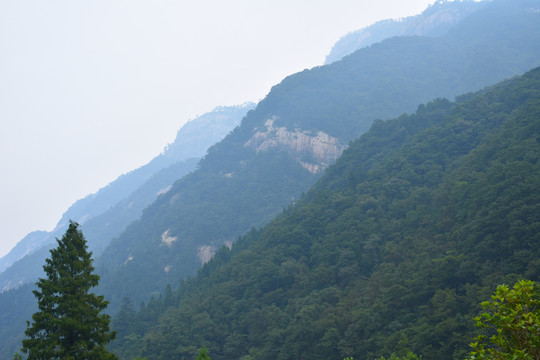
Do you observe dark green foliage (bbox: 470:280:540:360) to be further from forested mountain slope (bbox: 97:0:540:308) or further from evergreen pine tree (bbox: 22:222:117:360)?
forested mountain slope (bbox: 97:0:540:308)

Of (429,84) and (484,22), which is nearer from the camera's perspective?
(429,84)

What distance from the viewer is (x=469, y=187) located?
4691 centimetres

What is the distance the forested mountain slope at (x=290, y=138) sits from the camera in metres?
104

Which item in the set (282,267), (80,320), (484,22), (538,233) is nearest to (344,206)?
(282,267)

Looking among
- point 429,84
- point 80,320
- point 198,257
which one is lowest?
point 198,257

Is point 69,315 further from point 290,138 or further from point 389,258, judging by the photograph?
point 290,138

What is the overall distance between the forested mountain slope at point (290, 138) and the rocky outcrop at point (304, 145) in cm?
30

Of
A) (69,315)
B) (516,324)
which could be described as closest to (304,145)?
(69,315)

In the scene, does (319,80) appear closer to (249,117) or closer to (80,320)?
(249,117)

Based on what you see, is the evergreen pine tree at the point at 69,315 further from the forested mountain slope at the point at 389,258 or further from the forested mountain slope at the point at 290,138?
the forested mountain slope at the point at 290,138

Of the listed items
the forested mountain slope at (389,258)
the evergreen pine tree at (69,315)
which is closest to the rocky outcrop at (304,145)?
the forested mountain slope at (389,258)

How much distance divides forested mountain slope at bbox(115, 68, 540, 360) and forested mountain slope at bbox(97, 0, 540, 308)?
1204 inches

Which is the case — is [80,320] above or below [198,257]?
above

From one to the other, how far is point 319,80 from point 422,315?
120804 millimetres
